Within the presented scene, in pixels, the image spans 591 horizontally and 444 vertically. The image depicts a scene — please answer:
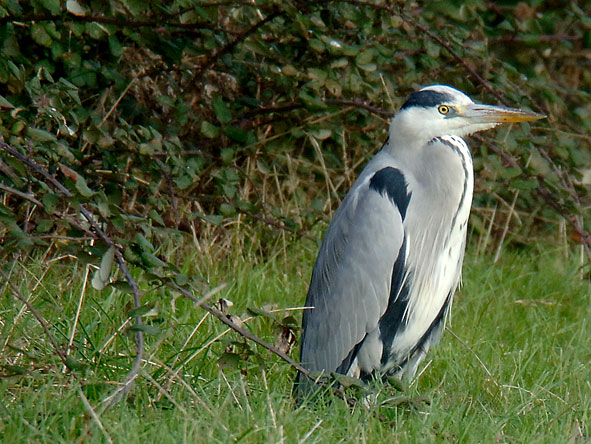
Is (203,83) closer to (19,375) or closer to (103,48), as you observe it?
(103,48)

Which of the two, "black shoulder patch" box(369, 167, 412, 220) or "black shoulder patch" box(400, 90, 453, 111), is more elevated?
"black shoulder patch" box(400, 90, 453, 111)

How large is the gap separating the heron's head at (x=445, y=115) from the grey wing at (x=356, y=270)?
0.21 metres

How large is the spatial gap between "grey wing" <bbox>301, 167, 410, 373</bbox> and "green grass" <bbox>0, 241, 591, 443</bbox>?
0.23 metres

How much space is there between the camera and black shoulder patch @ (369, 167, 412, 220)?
3576 mm

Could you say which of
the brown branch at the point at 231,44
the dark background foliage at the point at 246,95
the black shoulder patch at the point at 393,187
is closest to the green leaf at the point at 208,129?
the dark background foliage at the point at 246,95

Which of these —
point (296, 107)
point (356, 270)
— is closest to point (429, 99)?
point (356, 270)

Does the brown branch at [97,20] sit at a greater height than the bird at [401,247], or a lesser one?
greater

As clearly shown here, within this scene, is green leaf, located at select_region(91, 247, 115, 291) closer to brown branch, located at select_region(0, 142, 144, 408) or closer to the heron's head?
brown branch, located at select_region(0, 142, 144, 408)

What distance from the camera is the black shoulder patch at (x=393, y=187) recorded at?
141 inches

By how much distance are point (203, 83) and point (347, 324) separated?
5.13 feet

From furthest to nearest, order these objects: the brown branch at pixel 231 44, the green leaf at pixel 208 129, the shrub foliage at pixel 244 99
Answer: the green leaf at pixel 208 129 < the brown branch at pixel 231 44 < the shrub foliage at pixel 244 99

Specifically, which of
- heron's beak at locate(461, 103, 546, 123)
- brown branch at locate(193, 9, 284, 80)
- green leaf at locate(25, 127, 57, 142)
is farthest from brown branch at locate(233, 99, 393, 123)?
green leaf at locate(25, 127, 57, 142)

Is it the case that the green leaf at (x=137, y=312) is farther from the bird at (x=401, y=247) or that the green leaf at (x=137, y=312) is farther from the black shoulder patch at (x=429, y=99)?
the black shoulder patch at (x=429, y=99)

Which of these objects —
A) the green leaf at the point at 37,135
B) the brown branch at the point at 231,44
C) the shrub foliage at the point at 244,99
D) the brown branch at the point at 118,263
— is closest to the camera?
the brown branch at the point at 118,263
